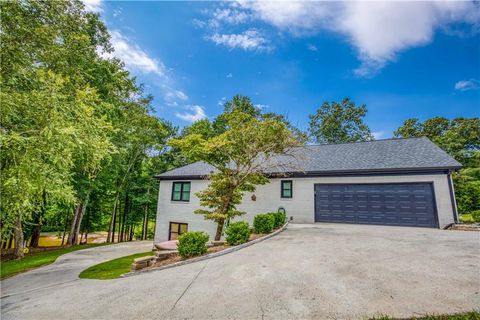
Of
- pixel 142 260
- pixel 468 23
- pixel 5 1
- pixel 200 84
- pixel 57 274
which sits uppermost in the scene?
pixel 200 84

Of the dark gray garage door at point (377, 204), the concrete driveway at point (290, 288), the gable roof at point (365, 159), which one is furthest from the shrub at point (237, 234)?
the dark gray garage door at point (377, 204)

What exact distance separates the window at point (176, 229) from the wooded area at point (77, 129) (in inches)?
269

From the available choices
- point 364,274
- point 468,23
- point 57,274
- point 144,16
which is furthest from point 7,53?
point 468,23

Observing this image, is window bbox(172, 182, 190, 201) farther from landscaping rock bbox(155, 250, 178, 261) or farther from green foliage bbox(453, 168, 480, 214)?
green foliage bbox(453, 168, 480, 214)

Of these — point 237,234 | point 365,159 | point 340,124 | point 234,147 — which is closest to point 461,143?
point 340,124

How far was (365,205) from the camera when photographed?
13.5 metres

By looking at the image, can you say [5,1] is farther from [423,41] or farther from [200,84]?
[423,41]

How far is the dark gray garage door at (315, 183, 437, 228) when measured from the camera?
12.3m

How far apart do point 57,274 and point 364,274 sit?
1174cm

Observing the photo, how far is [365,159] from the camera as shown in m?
14.9

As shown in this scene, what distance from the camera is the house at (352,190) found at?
1226 cm

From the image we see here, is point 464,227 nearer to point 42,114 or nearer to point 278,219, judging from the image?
point 278,219

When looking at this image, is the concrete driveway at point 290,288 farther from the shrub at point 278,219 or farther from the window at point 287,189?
the window at point 287,189

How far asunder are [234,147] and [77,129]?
20.8ft
